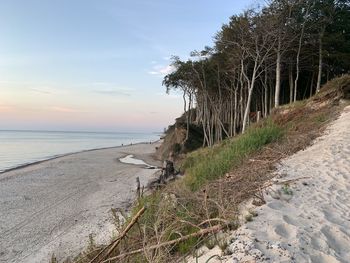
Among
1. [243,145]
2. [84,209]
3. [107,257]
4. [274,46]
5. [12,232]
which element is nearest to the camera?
[107,257]

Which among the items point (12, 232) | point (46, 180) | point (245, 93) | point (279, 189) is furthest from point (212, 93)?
point (279, 189)

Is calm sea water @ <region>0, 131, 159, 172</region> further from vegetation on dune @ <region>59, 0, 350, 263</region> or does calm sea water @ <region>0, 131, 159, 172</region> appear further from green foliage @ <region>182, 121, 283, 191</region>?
green foliage @ <region>182, 121, 283, 191</region>

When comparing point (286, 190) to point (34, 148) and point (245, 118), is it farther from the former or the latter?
point (34, 148)

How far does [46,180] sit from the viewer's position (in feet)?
87.6

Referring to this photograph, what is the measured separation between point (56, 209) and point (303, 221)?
552 inches

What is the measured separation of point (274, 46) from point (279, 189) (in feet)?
80.8

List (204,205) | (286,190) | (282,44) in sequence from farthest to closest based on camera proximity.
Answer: (282,44) → (286,190) → (204,205)

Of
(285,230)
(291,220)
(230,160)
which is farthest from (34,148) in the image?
(285,230)

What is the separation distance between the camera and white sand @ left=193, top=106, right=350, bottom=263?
4836 millimetres

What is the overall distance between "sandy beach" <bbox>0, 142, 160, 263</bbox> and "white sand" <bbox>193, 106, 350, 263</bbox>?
6.26 m

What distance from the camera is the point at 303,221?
19.1ft

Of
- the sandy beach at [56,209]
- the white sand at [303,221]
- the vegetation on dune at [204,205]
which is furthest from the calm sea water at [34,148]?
the white sand at [303,221]

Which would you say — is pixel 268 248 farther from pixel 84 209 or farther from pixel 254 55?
pixel 254 55

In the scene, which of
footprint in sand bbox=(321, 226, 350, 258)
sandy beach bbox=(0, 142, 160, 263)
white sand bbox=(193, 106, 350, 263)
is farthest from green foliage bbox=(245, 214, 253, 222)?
sandy beach bbox=(0, 142, 160, 263)
